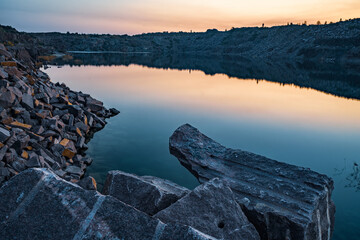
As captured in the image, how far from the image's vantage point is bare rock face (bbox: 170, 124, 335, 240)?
4352 millimetres

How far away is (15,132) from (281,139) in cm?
1154

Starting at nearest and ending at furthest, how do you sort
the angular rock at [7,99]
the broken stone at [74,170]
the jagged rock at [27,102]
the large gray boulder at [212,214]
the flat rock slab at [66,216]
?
the flat rock slab at [66,216], the large gray boulder at [212,214], the broken stone at [74,170], the angular rock at [7,99], the jagged rock at [27,102]

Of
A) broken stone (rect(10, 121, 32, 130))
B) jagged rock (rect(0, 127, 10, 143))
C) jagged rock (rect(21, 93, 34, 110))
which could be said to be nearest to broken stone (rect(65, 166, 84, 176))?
jagged rock (rect(0, 127, 10, 143))

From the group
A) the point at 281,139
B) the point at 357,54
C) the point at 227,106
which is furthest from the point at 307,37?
the point at 281,139

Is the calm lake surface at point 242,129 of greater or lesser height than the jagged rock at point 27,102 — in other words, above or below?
below

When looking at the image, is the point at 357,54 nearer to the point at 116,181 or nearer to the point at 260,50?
the point at 260,50

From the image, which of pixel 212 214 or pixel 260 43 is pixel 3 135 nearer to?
pixel 212 214

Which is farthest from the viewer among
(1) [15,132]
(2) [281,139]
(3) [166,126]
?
(3) [166,126]

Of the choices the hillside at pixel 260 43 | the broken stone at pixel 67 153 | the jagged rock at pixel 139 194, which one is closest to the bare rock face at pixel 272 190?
the jagged rock at pixel 139 194

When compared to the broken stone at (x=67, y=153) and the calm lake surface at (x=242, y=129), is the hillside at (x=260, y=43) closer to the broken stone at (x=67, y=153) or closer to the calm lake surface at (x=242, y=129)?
the calm lake surface at (x=242, y=129)

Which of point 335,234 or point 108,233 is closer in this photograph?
point 108,233

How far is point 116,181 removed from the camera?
4.55 meters

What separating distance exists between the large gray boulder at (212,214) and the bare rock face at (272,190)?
2.27 feet

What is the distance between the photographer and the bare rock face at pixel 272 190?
4.35 metres
